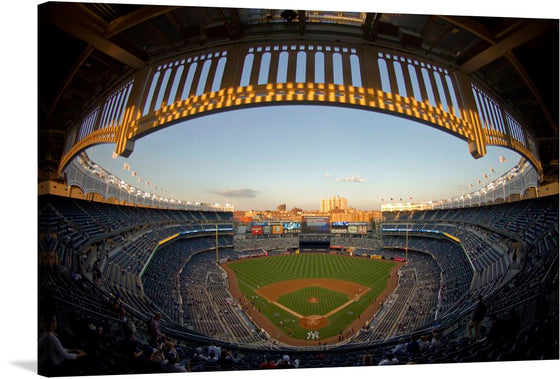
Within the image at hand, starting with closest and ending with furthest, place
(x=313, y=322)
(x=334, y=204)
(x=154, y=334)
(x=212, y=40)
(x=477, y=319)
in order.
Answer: (x=212, y=40)
(x=154, y=334)
(x=477, y=319)
(x=334, y=204)
(x=313, y=322)

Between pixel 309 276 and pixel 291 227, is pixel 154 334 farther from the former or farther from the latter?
pixel 309 276

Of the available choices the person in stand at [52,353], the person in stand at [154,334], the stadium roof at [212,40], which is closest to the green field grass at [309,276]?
the person in stand at [154,334]

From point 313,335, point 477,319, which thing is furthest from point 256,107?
point 313,335

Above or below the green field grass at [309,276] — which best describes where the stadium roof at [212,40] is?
above

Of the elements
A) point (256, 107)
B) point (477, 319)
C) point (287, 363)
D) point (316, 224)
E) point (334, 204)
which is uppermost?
point (256, 107)

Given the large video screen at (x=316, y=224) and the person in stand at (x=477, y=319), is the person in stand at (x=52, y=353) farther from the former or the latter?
the person in stand at (x=477, y=319)

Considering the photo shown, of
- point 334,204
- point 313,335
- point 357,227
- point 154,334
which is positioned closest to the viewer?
point 154,334
